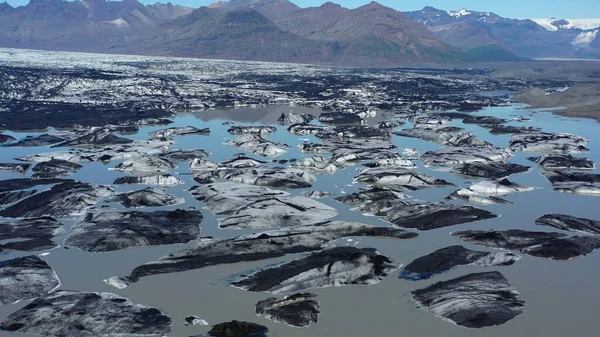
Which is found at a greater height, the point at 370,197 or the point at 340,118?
the point at 340,118

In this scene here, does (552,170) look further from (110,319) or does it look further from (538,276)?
(110,319)

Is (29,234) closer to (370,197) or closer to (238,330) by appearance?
(238,330)

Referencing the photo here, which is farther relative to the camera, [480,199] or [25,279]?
[480,199]

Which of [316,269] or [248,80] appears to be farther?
[248,80]

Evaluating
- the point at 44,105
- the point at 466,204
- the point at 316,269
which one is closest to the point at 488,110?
the point at 466,204

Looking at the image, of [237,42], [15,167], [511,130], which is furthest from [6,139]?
[237,42]

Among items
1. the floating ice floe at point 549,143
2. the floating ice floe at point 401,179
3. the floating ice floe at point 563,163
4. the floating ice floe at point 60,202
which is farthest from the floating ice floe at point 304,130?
the floating ice floe at point 60,202
